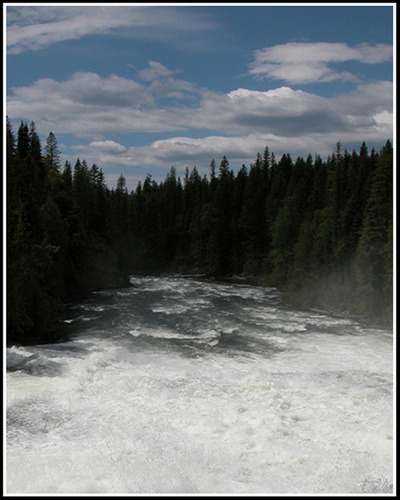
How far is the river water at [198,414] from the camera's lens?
11047mm

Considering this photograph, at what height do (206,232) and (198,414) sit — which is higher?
(206,232)

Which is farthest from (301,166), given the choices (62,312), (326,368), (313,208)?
(326,368)

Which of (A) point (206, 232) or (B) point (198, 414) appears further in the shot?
(A) point (206, 232)

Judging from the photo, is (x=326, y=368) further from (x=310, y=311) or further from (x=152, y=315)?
(x=310, y=311)

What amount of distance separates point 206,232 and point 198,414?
61635 mm

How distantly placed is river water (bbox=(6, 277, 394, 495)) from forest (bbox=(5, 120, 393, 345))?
123 inches

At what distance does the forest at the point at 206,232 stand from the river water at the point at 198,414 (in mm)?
3131

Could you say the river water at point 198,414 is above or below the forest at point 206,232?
below

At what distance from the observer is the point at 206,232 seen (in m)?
75.6

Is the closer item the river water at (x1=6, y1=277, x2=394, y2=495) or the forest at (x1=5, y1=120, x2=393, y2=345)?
the river water at (x1=6, y1=277, x2=394, y2=495)

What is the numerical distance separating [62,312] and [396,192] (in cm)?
2607

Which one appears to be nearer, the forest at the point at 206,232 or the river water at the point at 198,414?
the river water at the point at 198,414

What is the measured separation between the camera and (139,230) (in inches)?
3314

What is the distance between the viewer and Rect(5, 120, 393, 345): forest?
25422 millimetres
